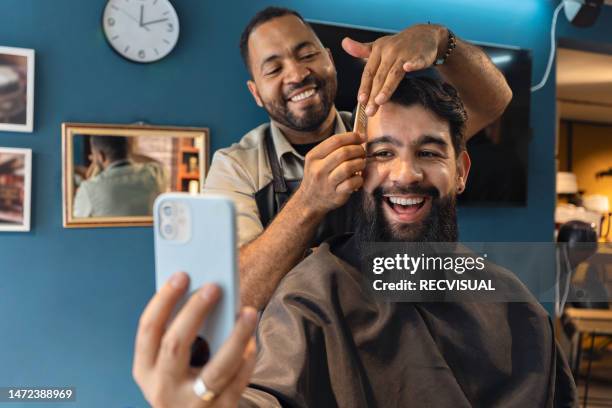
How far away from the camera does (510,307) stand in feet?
3.71

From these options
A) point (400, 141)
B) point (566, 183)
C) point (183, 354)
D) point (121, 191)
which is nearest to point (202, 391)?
point (183, 354)

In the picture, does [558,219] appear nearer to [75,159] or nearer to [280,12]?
[280,12]

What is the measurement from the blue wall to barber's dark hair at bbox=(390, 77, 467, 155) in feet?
3.48

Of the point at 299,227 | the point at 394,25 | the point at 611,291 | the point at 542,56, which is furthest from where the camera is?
the point at 542,56

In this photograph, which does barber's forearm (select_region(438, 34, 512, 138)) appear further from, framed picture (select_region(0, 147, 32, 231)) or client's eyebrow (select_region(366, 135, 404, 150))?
framed picture (select_region(0, 147, 32, 231))

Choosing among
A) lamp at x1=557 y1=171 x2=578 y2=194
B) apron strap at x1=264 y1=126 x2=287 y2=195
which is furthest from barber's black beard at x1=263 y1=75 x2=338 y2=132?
lamp at x1=557 y1=171 x2=578 y2=194

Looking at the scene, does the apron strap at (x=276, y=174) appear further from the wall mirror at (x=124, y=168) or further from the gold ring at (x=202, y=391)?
the gold ring at (x=202, y=391)

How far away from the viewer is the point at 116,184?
1938 mm

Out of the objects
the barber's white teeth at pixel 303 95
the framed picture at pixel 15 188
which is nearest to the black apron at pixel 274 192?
the barber's white teeth at pixel 303 95

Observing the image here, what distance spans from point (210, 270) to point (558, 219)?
344cm

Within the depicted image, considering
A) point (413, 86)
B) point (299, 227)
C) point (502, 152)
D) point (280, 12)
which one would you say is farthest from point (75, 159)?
point (502, 152)

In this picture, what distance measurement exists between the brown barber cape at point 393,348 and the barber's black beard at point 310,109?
16.6 inches

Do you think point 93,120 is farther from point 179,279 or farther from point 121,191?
point 179,279

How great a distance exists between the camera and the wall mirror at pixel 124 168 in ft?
6.14
